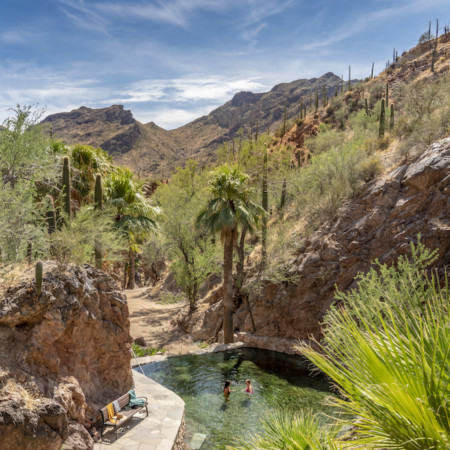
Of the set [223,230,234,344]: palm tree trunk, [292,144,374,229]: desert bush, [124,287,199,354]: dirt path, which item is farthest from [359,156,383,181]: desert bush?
[124,287,199,354]: dirt path

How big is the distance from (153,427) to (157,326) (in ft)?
41.2

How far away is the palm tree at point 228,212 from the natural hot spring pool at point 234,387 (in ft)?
8.20

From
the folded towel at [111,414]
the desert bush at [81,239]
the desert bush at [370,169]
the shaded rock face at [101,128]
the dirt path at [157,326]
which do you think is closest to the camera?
the folded towel at [111,414]

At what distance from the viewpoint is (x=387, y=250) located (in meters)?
14.9

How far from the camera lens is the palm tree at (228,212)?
16078mm

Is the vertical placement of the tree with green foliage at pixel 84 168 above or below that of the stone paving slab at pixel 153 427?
above

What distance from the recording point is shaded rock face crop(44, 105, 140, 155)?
87625 mm

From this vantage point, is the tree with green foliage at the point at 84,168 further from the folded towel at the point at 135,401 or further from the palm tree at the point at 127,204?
Result: the folded towel at the point at 135,401

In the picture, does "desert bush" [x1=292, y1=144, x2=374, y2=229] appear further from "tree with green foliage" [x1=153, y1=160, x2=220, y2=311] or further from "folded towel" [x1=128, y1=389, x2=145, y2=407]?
"folded towel" [x1=128, y1=389, x2=145, y2=407]

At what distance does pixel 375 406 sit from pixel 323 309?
14.2 m

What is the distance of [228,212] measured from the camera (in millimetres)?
15859

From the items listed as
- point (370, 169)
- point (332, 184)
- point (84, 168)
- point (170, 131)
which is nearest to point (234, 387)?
point (332, 184)

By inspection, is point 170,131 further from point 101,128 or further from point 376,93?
point 376,93

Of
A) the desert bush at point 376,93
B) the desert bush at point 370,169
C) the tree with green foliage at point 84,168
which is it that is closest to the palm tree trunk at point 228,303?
the desert bush at point 370,169
